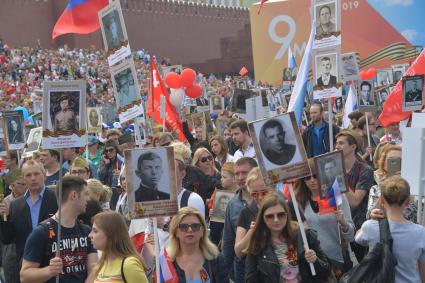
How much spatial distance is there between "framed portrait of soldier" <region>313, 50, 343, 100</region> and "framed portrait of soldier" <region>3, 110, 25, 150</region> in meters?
3.32

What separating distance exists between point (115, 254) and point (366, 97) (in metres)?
7.99

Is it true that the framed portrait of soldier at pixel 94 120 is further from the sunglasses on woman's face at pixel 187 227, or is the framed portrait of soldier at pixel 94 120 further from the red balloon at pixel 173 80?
the sunglasses on woman's face at pixel 187 227

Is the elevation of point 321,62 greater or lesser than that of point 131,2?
lesser

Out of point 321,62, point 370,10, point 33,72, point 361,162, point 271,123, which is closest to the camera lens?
point 271,123

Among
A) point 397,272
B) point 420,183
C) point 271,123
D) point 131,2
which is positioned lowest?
point 397,272

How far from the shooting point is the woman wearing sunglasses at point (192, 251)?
470 cm

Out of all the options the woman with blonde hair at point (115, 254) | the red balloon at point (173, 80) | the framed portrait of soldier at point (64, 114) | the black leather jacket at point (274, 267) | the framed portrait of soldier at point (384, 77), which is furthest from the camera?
the framed portrait of soldier at point (384, 77)

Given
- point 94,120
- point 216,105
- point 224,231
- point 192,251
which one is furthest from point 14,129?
point 216,105

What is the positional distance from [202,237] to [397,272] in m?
1.04

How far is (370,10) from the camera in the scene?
29422 mm

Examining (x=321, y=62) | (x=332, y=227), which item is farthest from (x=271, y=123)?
(x=321, y=62)

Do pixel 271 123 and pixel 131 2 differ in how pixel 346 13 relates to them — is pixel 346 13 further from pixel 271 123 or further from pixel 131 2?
pixel 271 123

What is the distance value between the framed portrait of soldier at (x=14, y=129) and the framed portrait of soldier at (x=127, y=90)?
8.75 ft

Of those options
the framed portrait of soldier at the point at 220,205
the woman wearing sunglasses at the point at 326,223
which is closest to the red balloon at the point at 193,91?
the framed portrait of soldier at the point at 220,205
